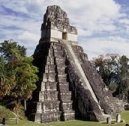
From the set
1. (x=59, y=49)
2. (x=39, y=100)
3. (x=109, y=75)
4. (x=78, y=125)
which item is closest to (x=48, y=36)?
(x=59, y=49)

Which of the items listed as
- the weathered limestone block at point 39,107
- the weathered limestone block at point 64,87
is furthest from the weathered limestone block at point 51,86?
the weathered limestone block at point 39,107

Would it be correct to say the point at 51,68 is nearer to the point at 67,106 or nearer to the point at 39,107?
the point at 67,106

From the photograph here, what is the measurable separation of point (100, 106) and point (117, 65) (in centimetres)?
2716

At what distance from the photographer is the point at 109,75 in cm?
6712

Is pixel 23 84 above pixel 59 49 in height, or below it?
below

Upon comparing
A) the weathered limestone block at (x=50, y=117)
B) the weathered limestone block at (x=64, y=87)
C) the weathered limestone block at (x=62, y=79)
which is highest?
the weathered limestone block at (x=62, y=79)

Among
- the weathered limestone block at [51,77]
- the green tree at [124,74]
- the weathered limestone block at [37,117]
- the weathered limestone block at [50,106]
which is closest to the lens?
the weathered limestone block at [37,117]

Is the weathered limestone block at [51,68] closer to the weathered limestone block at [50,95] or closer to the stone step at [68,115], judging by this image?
the weathered limestone block at [50,95]

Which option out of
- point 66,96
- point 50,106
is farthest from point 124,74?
point 50,106

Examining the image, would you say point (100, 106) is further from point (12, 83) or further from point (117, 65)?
point (117, 65)

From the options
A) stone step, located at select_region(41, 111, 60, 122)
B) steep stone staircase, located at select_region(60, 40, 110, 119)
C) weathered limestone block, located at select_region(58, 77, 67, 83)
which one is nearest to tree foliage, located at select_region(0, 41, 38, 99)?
stone step, located at select_region(41, 111, 60, 122)

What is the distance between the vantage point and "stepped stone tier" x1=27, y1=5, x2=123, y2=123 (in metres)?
38.3

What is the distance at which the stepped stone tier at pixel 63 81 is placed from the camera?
38.3m

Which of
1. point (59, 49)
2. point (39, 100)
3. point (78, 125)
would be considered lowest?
point (78, 125)
